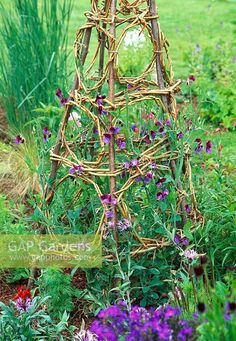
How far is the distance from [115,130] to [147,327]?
3.83 feet

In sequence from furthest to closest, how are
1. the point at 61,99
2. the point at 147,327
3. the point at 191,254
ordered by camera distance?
the point at 61,99 < the point at 191,254 < the point at 147,327

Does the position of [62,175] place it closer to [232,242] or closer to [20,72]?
[232,242]

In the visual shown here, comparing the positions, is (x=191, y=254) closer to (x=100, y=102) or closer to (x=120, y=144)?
(x=120, y=144)

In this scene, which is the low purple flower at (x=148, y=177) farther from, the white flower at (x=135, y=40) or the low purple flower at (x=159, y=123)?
the white flower at (x=135, y=40)

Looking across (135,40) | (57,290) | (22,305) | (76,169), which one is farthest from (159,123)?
(135,40)

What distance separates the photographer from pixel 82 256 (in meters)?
3.49

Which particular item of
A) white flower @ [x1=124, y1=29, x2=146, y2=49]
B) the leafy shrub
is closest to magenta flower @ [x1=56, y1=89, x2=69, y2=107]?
the leafy shrub

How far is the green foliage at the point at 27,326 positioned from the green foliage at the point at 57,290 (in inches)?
4.3

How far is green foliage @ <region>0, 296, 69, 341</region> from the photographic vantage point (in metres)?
3.21

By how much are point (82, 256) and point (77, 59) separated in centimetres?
86

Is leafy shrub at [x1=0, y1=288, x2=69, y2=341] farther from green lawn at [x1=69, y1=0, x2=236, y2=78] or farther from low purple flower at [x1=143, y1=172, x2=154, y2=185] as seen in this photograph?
green lawn at [x1=69, y1=0, x2=236, y2=78]

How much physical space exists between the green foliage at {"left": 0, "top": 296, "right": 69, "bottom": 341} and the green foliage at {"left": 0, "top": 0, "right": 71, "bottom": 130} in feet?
7.56

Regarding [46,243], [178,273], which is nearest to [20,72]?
[46,243]

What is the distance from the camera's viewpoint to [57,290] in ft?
11.5
